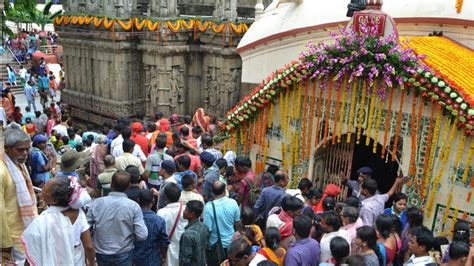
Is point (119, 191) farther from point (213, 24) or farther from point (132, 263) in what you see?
point (213, 24)

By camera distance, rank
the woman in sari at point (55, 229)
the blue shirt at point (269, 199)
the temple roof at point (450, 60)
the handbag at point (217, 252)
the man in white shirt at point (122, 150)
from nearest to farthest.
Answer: the woman in sari at point (55, 229)
the handbag at point (217, 252)
the blue shirt at point (269, 199)
the temple roof at point (450, 60)
the man in white shirt at point (122, 150)

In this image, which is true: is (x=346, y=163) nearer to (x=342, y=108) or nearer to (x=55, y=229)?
(x=342, y=108)

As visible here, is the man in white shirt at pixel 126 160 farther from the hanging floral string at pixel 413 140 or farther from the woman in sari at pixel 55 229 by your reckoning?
the hanging floral string at pixel 413 140

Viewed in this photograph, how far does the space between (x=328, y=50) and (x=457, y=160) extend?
2.63m

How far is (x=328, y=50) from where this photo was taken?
736 cm

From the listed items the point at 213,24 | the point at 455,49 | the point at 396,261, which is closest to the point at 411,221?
the point at 396,261

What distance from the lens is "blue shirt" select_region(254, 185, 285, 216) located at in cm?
624

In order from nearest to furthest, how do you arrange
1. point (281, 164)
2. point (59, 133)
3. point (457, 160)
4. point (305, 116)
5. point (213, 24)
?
point (457, 160), point (305, 116), point (281, 164), point (59, 133), point (213, 24)

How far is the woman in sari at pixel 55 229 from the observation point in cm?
396

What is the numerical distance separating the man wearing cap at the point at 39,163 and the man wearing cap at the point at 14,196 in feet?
10.3

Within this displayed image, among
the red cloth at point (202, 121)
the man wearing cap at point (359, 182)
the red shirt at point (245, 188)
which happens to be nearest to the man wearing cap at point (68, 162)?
the red shirt at point (245, 188)

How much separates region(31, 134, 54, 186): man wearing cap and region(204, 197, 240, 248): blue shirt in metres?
3.39

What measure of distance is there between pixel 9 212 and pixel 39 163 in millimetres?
3480

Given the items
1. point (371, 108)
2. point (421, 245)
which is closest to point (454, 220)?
point (371, 108)
